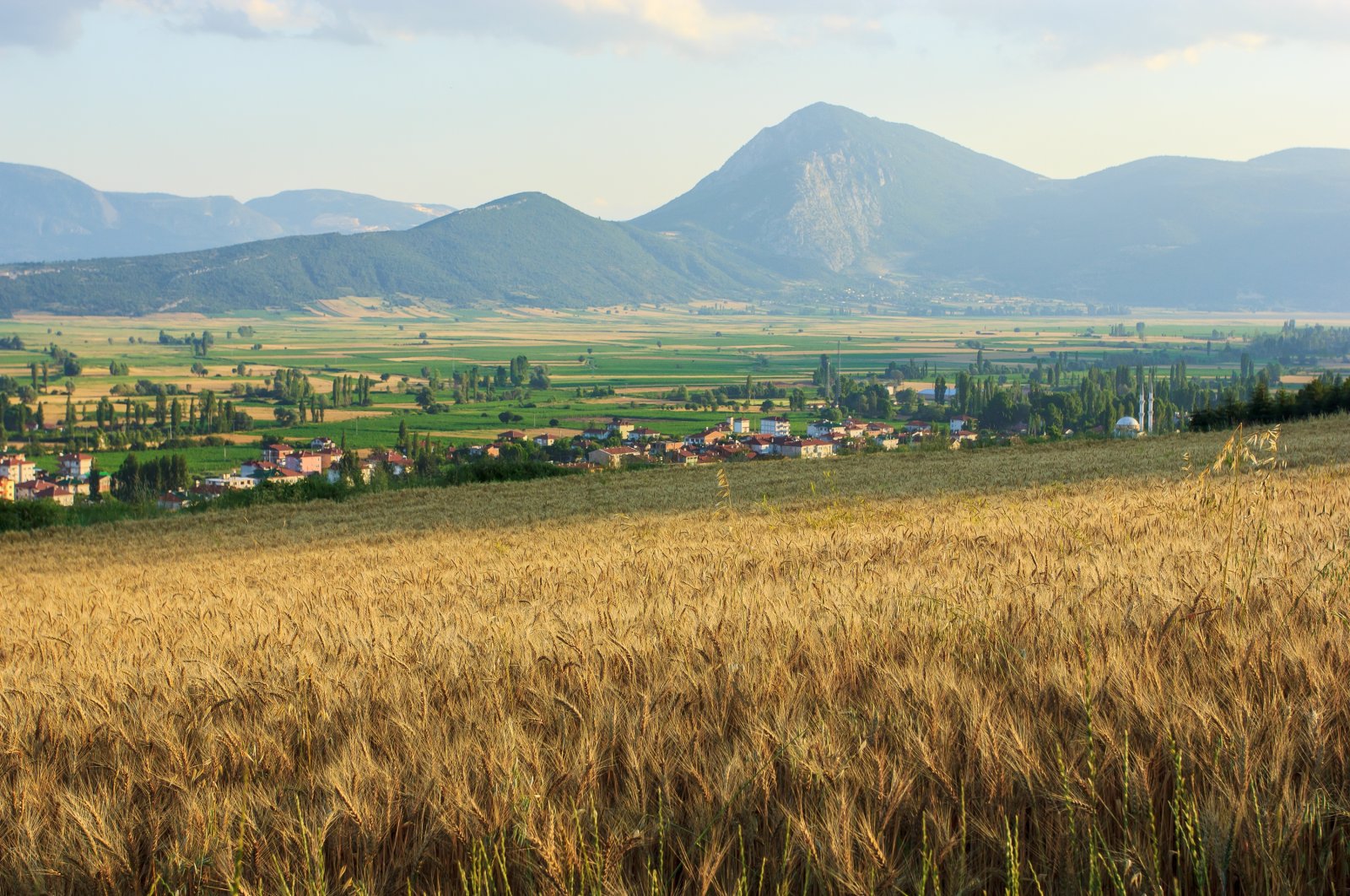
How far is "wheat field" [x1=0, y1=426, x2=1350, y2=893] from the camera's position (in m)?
2.00

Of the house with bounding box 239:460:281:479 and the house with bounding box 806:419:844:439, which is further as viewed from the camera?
the house with bounding box 806:419:844:439

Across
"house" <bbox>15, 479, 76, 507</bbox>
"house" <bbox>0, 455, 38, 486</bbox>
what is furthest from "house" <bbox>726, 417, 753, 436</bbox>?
"house" <bbox>0, 455, 38, 486</bbox>

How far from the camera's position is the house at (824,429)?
2894 inches

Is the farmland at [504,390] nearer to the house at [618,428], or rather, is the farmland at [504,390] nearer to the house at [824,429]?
the house at [618,428]

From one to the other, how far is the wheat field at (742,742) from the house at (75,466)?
229 ft

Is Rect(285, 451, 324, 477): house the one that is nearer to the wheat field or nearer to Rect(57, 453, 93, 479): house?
Rect(57, 453, 93, 479): house

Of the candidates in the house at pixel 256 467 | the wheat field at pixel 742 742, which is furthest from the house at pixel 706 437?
the wheat field at pixel 742 742

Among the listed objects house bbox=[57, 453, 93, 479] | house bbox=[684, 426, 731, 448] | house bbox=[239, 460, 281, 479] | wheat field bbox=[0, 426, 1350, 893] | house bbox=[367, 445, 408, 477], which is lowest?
house bbox=[57, 453, 93, 479]

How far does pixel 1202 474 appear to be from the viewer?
648 centimetres

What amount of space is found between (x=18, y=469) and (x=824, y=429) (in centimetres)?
5566

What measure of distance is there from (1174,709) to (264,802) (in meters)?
2.09

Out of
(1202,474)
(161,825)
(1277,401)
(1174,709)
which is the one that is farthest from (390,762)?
(1277,401)

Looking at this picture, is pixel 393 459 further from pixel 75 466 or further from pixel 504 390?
pixel 504 390

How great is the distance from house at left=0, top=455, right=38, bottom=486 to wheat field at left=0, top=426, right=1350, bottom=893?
70838 millimetres
